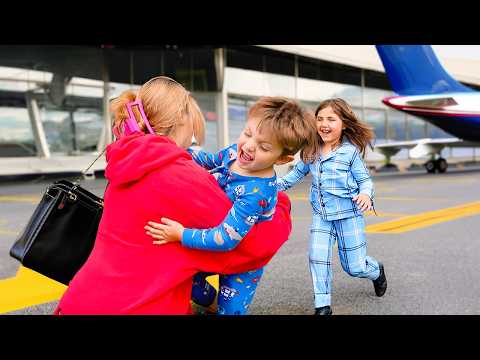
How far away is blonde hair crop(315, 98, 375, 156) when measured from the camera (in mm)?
2838

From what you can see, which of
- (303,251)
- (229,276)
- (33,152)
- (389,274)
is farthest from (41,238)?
(33,152)

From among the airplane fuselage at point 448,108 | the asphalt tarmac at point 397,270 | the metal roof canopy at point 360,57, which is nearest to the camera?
the asphalt tarmac at point 397,270

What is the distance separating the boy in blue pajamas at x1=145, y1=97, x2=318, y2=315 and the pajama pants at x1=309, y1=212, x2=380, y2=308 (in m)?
0.68

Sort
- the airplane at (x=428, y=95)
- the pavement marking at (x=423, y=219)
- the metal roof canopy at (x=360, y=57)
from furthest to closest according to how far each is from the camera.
Answer: the metal roof canopy at (x=360, y=57) < the airplane at (x=428, y=95) < the pavement marking at (x=423, y=219)

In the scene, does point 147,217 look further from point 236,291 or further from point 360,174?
point 360,174

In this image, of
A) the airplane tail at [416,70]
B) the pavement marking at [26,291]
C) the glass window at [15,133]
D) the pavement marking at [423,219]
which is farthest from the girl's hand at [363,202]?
the airplane tail at [416,70]

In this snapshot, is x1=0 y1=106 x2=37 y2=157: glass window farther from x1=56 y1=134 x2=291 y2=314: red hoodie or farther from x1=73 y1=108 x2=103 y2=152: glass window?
x1=56 y1=134 x2=291 y2=314: red hoodie

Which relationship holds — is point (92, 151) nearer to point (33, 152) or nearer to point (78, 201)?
point (33, 152)

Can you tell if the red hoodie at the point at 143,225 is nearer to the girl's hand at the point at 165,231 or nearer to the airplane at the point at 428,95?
the girl's hand at the point at 165,231

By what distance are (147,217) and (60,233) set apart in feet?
1.54

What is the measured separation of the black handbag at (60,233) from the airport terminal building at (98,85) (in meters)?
16.7

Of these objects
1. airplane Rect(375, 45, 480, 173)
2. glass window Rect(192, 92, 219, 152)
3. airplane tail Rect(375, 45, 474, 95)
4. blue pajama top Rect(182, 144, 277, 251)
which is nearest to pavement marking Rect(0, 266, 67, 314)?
blue pajama top Rect(182, 144, 277, 251)

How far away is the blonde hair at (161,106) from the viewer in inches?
76.2

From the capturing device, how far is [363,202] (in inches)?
107
